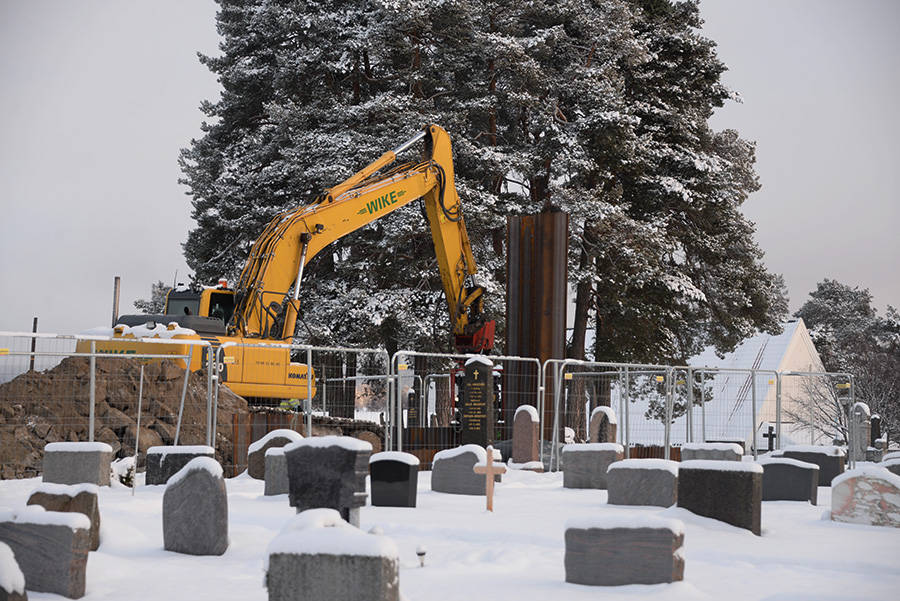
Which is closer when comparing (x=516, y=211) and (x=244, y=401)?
(x=244, y=401)

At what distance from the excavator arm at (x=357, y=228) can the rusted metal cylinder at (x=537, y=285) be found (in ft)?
2.47

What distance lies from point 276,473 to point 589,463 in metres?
Answer: 4.70

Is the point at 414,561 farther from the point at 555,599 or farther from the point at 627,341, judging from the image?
the point at 627,341

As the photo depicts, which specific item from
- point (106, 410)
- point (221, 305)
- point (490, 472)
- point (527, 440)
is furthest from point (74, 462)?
point (221, 305)

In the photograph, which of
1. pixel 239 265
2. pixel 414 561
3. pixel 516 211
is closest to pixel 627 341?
pixel 516 211

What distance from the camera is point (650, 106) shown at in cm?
2922

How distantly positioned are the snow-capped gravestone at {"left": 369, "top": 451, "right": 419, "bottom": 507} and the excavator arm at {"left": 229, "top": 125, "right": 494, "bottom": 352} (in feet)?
22.7

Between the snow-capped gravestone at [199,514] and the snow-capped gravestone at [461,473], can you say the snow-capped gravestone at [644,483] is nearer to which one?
the snow-capped gravestone at [461,473]

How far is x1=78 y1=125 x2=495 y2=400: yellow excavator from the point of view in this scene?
1642 centimetres

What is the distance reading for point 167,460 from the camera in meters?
12.1

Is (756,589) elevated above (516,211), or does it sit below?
below

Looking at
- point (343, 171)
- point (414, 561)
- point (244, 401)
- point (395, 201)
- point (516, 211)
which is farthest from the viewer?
point (516, 211)

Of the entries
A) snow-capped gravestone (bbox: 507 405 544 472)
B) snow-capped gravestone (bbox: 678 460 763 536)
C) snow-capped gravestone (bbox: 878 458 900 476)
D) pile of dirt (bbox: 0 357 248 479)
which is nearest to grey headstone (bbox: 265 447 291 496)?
pile of dirt (bbox: 0 357 248 479)

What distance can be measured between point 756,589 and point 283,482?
6.29 m
